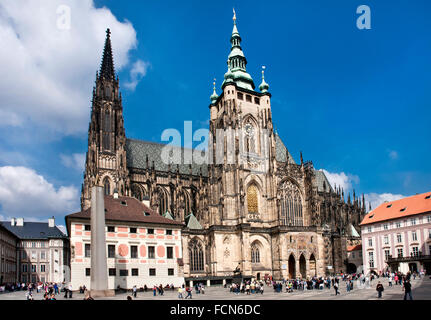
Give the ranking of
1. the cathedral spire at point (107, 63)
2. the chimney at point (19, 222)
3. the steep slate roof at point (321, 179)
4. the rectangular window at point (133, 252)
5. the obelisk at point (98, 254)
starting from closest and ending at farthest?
the obelisk at point (98, 254) → the rectangular window at point (133, 252) → the cathedral spire at point (107, 63) → the chimney at point (19, 222) → the steep slate roof at point (321, 179)

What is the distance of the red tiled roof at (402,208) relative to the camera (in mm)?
57441

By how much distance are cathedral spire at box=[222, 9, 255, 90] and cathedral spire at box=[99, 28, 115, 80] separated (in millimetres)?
20959

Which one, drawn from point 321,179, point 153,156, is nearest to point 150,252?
point 153,156

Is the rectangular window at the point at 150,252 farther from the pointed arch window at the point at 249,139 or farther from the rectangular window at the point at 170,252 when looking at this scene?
the pointed arch window at the point at 249,139

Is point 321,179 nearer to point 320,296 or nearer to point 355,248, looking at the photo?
point 355,248

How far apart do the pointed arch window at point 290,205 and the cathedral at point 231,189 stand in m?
0.18

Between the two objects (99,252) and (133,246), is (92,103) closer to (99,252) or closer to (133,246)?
(133,246)

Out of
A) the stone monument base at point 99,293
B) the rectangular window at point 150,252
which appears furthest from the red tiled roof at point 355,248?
the stone monument base at point 99,293

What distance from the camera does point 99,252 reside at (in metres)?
30.3

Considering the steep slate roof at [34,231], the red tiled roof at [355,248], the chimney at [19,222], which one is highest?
the chimney at [19,222]

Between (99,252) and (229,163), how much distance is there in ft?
121

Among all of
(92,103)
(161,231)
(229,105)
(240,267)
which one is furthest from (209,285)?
(92,103)

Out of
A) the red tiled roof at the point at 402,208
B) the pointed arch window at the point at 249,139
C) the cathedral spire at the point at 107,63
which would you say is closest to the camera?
the red tiled roof at the point at 402,208

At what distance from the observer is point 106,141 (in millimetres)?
64688
